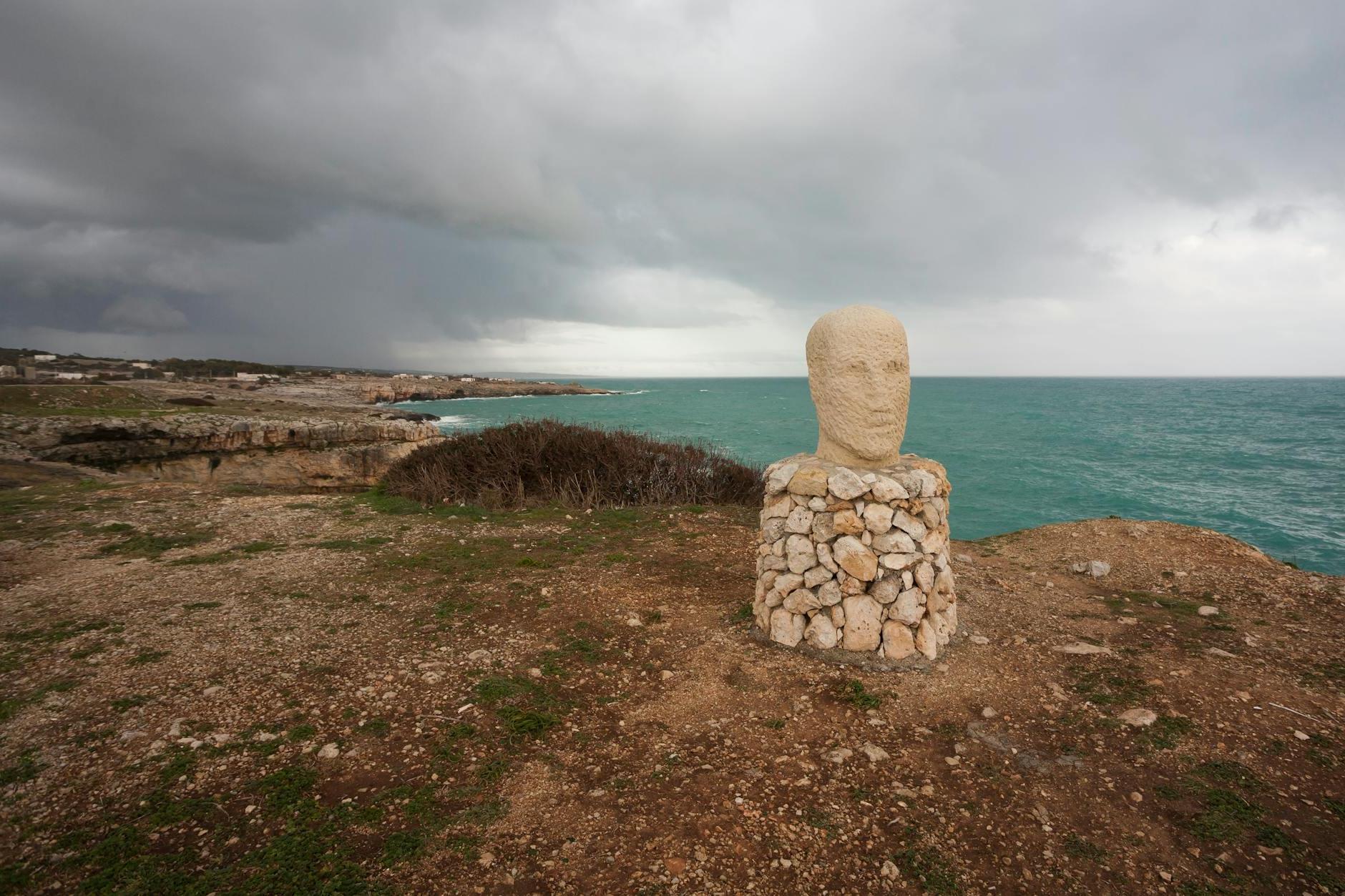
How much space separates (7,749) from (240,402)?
24238mm

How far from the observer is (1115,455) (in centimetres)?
3186

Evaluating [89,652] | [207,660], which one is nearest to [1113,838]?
[207,660]

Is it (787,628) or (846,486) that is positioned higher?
(846,486)

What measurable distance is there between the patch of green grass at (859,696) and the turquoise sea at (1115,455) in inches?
447

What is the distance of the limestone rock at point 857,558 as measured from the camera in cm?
493

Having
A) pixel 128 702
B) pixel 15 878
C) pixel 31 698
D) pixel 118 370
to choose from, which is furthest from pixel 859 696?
pixel 118 370

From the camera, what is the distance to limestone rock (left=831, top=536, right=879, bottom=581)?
4926mm

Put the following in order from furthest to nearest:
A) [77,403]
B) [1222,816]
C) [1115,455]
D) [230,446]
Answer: [1115,455], [77,403], [230,446], [1222,816]

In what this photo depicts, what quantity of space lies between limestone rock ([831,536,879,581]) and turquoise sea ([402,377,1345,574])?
35.4 ft

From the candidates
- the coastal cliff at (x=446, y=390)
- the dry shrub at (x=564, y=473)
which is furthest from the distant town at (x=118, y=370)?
the dry shrub at (x=564, y=473)

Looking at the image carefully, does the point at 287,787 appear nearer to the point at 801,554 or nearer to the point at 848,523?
the point at 801,554

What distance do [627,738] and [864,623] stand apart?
89.4 inches

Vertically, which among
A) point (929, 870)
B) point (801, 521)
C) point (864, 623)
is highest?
point (801, 521)

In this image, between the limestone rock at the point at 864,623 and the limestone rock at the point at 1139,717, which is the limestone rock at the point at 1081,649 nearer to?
the limestone rock at the point at 1139,717
